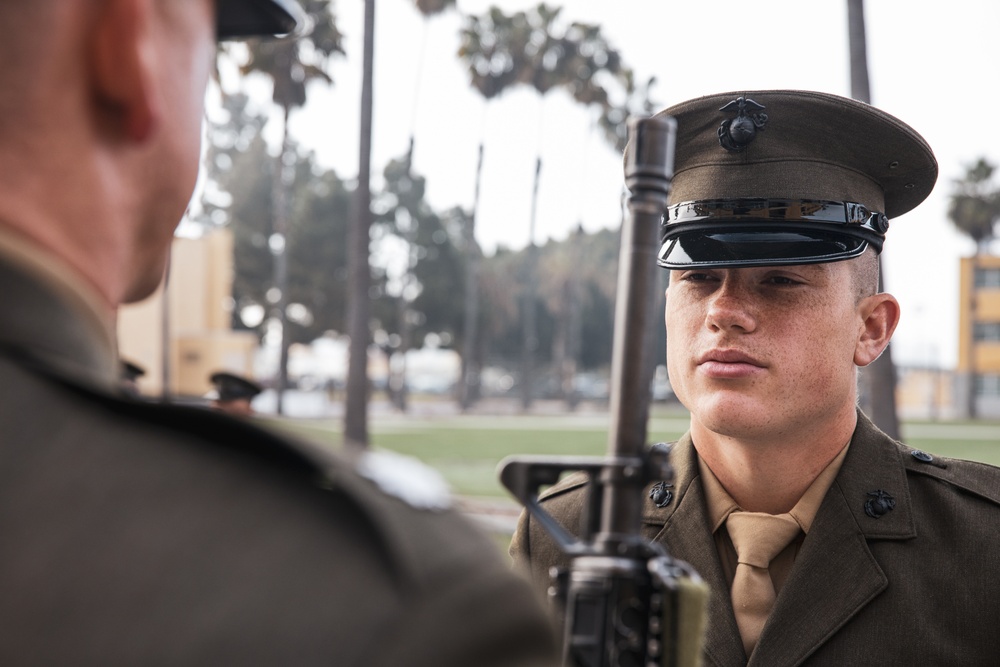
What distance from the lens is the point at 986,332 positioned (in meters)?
53.2

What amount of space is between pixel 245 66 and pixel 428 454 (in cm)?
1192

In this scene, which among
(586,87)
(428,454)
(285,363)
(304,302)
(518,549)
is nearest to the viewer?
(518,549)

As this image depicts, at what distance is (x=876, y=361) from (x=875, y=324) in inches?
368

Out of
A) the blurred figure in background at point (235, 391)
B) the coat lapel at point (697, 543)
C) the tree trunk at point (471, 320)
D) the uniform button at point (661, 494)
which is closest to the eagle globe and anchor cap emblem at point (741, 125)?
the coat lapel at point (697, 543)

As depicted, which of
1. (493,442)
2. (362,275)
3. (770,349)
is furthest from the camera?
(493,442)

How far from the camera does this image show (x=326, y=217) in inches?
2210

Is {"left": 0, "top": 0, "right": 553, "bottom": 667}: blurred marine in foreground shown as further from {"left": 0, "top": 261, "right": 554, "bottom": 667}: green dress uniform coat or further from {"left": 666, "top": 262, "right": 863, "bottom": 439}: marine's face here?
{"left": 666, "top": 262, "right": 863, "bottom": 439}: marine's face

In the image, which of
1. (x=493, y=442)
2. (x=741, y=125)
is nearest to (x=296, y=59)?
(x=493, y=442)

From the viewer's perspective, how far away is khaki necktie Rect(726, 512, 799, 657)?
7.42ft

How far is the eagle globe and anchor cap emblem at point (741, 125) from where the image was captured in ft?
7.85

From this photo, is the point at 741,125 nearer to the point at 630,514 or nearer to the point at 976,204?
the point at 630,514

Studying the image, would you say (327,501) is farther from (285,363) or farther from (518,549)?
(285,363)

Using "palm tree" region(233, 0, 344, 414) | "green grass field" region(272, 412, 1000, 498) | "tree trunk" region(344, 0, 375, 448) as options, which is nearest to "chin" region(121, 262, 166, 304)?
"green grass field" region(272, 412, 1000, 498)

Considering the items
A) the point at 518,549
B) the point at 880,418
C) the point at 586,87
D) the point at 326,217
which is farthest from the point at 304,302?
the point at 518,549
